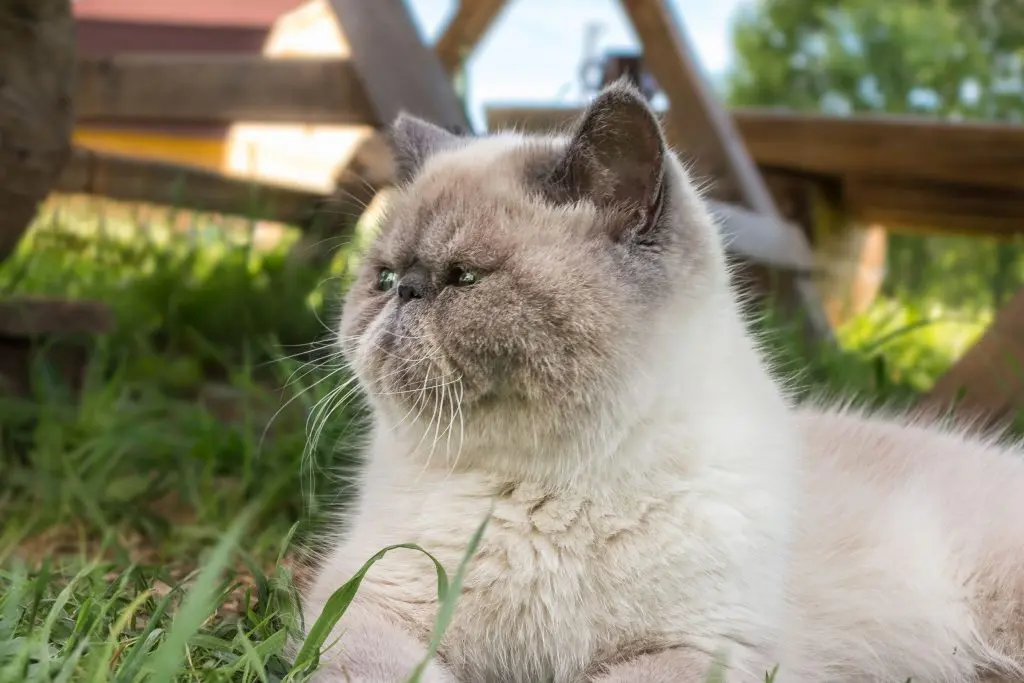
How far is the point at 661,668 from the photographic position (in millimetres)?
1174

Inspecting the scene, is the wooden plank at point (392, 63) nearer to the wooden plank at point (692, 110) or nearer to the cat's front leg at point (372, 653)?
the wooden plank at point (692, 110)

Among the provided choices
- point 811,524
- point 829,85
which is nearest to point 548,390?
point 811,524

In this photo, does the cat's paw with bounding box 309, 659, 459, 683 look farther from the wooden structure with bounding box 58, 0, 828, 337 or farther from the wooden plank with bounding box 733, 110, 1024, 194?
the wooden plank with bounding box 733, 110, 1024, 194

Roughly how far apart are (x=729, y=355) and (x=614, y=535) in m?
0.34

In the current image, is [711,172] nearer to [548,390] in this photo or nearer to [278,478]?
[278,478]

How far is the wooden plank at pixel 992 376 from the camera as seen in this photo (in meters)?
2.33

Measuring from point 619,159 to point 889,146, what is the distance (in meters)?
3.72

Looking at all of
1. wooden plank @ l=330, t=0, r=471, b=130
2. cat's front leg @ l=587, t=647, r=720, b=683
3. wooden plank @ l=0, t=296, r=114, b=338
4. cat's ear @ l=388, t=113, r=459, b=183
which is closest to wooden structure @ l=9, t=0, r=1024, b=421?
wooden plank @ l=330, t=0, r=471, b=130

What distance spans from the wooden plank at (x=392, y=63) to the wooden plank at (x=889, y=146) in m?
2.29

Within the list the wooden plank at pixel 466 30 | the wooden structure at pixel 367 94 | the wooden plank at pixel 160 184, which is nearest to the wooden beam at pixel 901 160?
the wooden plank at pixel 466 30

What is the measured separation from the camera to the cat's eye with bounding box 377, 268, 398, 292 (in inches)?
56.4

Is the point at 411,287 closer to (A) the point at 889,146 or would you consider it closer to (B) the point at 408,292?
(B) the point at 408,292

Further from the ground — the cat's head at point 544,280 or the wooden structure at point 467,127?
the cat's head at point 544,280

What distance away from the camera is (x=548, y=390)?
125cm
